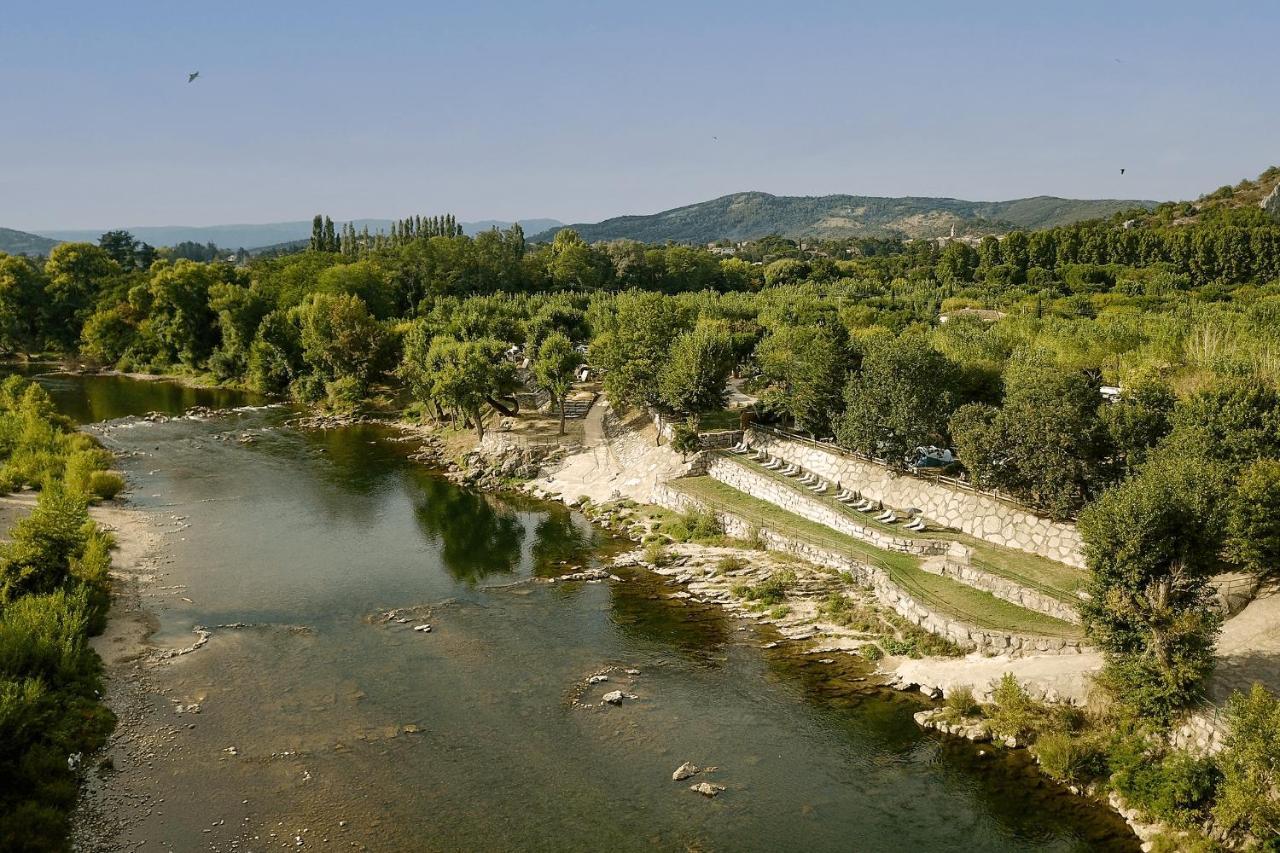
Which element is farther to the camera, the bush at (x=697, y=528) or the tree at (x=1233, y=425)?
the bush at (x=697, y=528)

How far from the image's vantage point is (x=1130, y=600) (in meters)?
26.1

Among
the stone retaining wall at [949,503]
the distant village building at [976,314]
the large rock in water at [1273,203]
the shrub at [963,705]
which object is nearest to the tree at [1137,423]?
the stone retaining wall at [949,503]

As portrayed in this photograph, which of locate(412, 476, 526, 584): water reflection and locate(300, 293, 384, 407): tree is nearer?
locate(412, 476, 526, 584): water reflection

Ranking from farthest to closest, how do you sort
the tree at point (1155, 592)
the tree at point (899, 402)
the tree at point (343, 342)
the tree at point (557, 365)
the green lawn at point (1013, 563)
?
the tree at point (343, 342)
the tree at point (557, 365)
the tree at point (899, 402)
the green lawn at point (1013, 563)
the tree at point (1155, 592)

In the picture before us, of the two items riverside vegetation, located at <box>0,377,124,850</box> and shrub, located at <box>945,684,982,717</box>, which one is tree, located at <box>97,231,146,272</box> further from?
shrub, located at <box>945,684,982,717</box>

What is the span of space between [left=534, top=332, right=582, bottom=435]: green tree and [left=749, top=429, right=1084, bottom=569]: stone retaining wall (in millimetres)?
18710

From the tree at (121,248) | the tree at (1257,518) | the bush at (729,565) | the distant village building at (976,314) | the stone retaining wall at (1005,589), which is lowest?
the bush at (729,565)

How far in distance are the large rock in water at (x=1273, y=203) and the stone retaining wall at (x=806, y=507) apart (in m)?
116

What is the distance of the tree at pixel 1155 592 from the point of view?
2503 centimetres

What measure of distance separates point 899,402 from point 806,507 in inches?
286

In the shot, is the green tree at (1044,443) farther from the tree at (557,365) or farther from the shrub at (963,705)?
the tree at (557,365)

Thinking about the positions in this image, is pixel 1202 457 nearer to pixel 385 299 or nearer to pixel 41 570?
pixel 41 570

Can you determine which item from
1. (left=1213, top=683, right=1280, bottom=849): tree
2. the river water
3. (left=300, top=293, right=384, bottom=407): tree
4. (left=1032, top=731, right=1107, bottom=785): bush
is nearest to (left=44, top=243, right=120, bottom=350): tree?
(left=300, top=293, right=384, bottom=407): tree

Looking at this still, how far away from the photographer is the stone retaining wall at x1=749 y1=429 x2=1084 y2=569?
36.0 m
